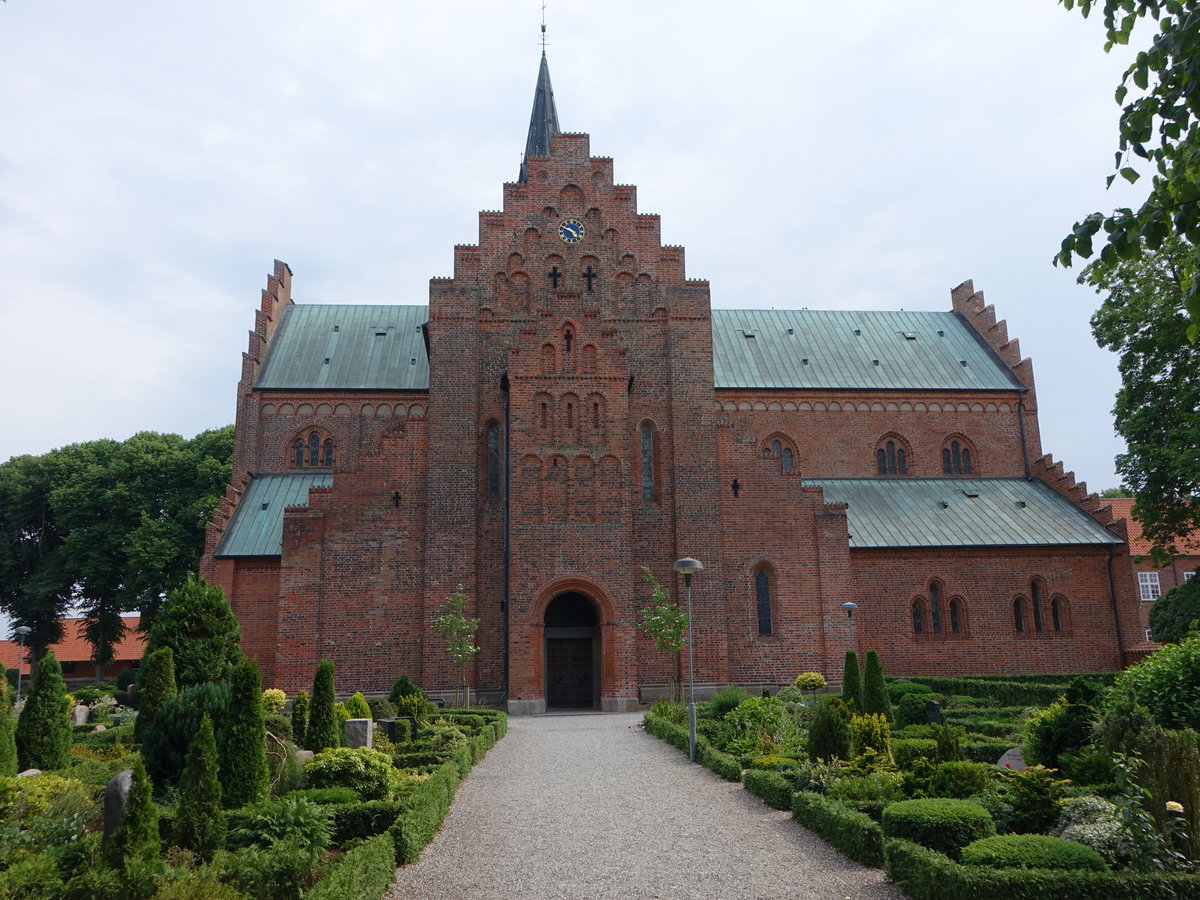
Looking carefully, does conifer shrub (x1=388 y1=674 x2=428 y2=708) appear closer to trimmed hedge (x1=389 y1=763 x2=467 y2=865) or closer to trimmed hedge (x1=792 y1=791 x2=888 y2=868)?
trimmed hedge (x1=389 y1=763 x2=467 y2=865)

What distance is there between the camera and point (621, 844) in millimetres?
11289

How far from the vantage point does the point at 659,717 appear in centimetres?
2231

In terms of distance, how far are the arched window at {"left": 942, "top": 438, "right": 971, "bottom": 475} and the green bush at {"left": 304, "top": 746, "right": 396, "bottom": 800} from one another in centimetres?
3098

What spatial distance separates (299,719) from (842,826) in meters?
12.7

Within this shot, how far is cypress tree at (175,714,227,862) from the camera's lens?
1001 cm

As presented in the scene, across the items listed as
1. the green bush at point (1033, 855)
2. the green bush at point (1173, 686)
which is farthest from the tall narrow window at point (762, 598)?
the green bush at point (1033, 855)

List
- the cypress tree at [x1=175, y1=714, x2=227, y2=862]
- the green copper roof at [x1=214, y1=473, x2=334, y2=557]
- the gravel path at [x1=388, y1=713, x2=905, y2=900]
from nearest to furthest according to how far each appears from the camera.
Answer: the gravel path at [x1=388, y1=713, x2=905, y2=900], the cypress tree at [x1=175, y1=714, x2=227, y2=862], the green copper roof at [x1=214, y1=473, x2=334, y2=557]

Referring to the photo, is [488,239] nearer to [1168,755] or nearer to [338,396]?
[338,396]

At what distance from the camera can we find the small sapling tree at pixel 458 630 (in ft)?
88.7

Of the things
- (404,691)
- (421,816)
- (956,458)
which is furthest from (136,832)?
(956,458)

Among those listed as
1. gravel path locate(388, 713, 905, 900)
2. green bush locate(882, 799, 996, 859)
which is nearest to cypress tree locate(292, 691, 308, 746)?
gravel path locate(388, 713, 905, 900)

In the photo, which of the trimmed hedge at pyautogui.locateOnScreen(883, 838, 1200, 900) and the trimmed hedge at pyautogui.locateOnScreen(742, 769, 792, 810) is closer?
the trimmed hedge at pyautogui.locateOnScreen(883, 838, 1200, 900)

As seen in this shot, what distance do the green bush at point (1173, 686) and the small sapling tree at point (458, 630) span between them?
17837 millimetres

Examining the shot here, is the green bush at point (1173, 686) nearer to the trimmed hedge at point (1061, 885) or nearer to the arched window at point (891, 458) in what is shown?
the trimmed hedge at point (1061, 885)
